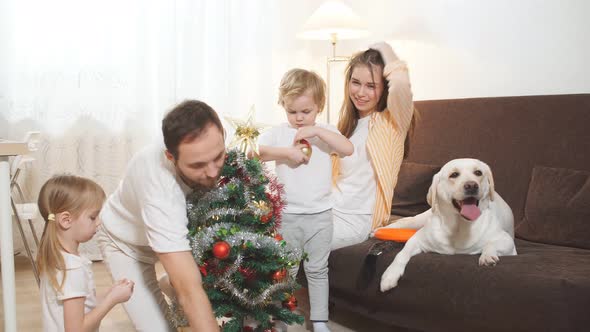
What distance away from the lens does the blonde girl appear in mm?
1811

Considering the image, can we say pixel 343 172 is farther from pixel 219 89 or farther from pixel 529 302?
pixel 219 89

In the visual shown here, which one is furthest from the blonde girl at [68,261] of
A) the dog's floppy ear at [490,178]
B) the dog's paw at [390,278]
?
the dog's floppy ear at [490,178]

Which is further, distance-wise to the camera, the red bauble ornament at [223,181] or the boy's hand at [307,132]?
the boy's hand at [307,132]

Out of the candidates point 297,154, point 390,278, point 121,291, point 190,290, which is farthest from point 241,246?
point 390,278

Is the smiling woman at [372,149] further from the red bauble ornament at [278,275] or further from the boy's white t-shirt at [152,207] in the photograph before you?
the boy's white t-shirt at [152,207]

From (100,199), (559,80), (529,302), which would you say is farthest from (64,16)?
(529,302)

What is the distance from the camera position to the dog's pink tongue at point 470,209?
90.4 inches

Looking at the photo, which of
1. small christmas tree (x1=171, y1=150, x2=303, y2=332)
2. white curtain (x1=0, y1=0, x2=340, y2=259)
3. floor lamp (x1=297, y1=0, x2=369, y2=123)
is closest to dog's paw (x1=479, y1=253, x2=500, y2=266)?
small christmas tree (x1=171, y1=150, x2=303, y2=332)

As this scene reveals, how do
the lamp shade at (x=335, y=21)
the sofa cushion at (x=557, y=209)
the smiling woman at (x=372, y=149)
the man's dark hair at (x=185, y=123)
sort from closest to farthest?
the man's dark hair at (x=185, y=123), the sofa cushion at (x=557, y=209), the smiling woman at (x=372, y=149), the lamp shade at (x=335, y=21)

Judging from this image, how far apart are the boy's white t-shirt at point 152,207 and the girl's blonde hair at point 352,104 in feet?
3.73

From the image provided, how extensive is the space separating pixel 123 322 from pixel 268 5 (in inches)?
111

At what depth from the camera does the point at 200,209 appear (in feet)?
6.17

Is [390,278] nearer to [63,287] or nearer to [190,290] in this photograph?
[190,290]

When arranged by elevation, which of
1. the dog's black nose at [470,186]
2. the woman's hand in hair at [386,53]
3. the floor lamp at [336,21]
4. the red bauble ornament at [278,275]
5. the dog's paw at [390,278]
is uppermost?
the floor lamp at [336,21]
